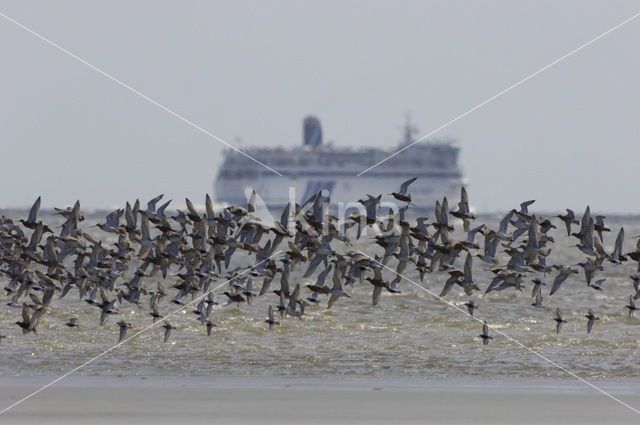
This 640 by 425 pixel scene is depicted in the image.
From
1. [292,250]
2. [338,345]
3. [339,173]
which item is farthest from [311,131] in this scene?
[292,250]

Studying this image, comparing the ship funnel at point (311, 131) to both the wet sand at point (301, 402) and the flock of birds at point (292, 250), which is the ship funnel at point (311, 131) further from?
the wet sand at point (301, 402)

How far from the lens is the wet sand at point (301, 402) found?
18.6m

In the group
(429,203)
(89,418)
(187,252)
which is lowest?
(89,418)

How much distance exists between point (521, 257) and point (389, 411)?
19.8 feet

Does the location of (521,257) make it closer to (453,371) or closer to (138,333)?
(453,371)

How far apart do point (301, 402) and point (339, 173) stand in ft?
504

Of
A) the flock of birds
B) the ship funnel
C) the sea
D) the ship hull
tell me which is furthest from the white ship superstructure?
the flock of birds

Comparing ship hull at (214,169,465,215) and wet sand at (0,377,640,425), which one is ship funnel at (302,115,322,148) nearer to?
ship hull at (214,169,465,215)

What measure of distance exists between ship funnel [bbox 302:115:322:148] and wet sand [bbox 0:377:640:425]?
161503 millimetres

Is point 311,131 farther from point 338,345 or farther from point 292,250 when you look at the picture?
point 292,250

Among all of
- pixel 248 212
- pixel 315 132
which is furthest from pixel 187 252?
pixel 315 132

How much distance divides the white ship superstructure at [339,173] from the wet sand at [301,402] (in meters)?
145

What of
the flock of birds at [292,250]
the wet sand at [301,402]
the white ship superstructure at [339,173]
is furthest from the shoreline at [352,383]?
the white ship superstructure at [339,173]

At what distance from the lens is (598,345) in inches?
1127
